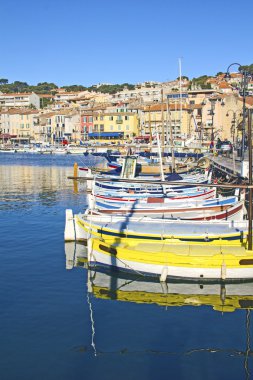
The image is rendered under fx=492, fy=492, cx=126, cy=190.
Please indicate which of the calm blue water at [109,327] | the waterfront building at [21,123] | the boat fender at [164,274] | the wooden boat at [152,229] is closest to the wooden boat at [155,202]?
the wooden boat at [152,229]

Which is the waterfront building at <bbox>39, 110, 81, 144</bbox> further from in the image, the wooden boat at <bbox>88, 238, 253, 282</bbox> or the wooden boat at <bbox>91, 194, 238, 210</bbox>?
the wooden boat at <bbox>88, 238, 253, 282</bbox>

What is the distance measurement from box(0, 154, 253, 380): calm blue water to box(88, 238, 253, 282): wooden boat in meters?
0.49

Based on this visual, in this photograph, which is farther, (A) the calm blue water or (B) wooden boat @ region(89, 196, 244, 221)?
(B) wooden boat @ region(89, 196, 244, 221)

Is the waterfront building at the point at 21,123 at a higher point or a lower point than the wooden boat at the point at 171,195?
higher

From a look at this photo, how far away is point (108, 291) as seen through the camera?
17.3 meters

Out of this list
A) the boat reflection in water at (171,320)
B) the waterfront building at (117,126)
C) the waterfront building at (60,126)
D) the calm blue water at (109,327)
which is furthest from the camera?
the waterfront building at (60,126)

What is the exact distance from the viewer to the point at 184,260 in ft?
56.9

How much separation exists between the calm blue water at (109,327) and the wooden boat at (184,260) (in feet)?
1.62

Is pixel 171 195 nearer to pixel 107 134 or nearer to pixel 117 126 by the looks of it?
pixel 107 134

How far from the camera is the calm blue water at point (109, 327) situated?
11.7 m

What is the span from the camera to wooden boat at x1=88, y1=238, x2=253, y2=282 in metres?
17.3

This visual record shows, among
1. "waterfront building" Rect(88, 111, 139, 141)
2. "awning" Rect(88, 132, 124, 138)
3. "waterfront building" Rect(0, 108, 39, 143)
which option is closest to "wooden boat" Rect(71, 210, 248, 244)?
"waterfront building" Rect(88, 111, 139, 141)

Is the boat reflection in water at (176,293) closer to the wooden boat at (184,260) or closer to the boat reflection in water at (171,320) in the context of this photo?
the boat reflection in water at (171,320)

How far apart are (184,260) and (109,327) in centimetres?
441
